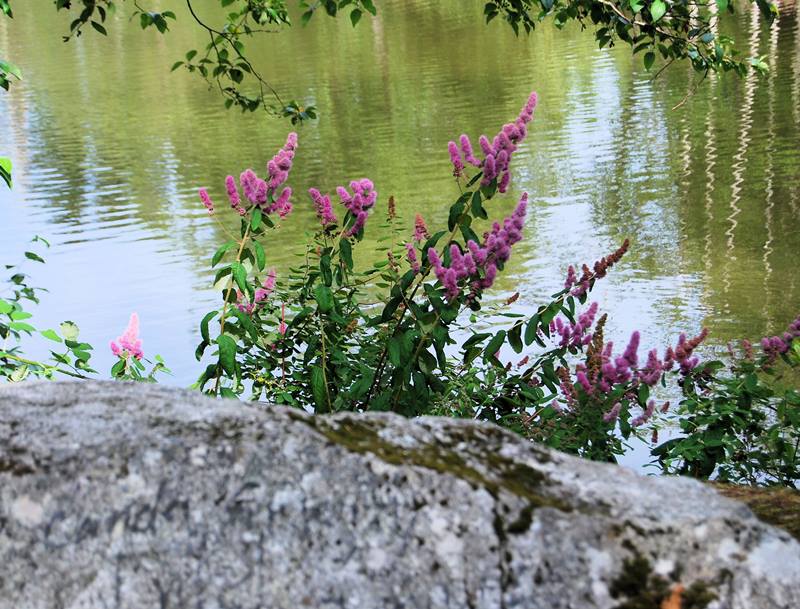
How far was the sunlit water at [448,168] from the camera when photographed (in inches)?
393

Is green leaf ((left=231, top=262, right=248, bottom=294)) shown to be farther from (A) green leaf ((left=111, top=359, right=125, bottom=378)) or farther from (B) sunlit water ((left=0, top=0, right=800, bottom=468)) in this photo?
(A) green leaf ((left=111, top=359, right=125, bottom=378))

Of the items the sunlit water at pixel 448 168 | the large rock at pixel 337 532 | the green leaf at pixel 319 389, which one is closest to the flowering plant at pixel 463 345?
the green leaf at pixel 319 389

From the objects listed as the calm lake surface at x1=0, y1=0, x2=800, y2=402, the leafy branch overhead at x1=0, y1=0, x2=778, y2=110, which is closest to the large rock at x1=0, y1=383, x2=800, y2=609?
the leafy branch overhead at x1=0, y1=0, x2=778, y2=110

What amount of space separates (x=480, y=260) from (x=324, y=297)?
834 mm

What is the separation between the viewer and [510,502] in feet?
4.84

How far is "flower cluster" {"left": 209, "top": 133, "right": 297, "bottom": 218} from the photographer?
4.11 m

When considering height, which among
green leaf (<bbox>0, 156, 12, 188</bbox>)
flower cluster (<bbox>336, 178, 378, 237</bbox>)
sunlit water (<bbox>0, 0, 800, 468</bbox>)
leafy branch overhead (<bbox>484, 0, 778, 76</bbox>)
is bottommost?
sunlit water (<bbox>0, 0, 800, 468</bbox>)

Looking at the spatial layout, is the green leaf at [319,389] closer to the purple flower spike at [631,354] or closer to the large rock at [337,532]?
the purple flower spike at [631,354]

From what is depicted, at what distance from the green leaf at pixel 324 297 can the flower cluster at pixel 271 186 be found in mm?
400

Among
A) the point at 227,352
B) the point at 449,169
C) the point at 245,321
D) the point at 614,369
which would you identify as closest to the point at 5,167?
the point at 227,352

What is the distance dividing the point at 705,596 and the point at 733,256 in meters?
9.44

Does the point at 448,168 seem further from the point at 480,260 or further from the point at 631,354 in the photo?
the point at 631,354

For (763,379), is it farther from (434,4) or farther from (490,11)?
(434,4)

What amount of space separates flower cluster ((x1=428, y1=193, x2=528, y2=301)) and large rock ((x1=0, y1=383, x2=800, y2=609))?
244cm
